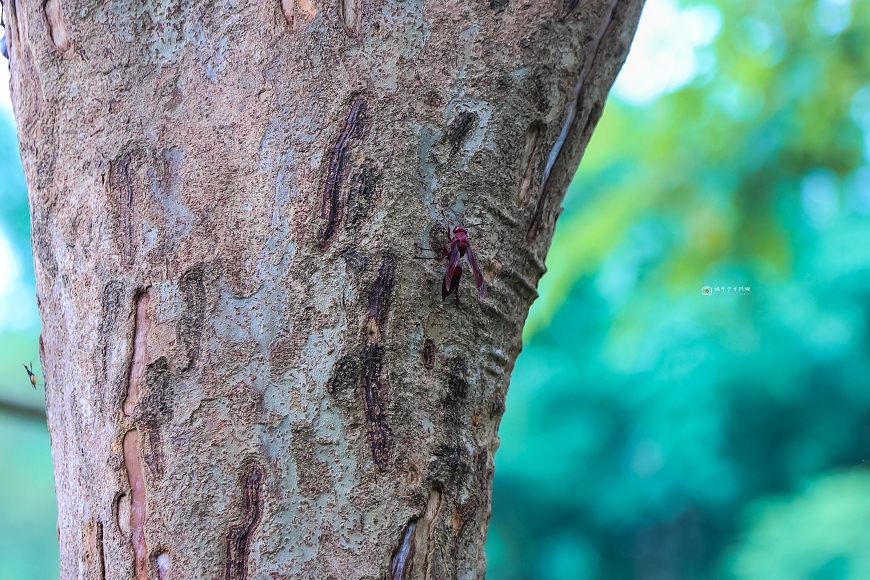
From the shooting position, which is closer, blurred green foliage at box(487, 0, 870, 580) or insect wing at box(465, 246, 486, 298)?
insect wing at box(465, 246, 486, 298)

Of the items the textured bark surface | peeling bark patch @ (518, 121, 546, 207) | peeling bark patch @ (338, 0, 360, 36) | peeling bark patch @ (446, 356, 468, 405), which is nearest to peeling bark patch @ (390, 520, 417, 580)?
the textured bark surface

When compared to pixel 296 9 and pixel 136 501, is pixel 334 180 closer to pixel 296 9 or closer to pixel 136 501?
pixel 296 9

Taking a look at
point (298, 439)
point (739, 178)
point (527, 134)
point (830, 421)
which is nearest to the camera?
point (298, 439)

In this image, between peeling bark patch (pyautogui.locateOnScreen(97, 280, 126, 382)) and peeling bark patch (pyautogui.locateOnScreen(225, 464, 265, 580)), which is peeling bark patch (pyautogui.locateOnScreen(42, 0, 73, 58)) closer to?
peeling bark patch (pyautogui.locateOnScreen(97, 280, 126, 382))

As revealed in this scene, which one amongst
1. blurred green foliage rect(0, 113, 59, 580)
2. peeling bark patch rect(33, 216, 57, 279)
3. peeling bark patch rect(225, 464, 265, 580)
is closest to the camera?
peeling bark patch rect(225, 464, 265, 580)

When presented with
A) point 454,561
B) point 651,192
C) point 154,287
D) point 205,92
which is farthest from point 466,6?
point 651,192

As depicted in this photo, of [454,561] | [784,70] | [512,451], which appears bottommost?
[454,561]

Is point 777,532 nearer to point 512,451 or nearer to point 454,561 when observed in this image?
point 512,451

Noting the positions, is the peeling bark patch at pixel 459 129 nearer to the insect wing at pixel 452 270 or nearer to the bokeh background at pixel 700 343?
the insect wing at pixel 452 270
